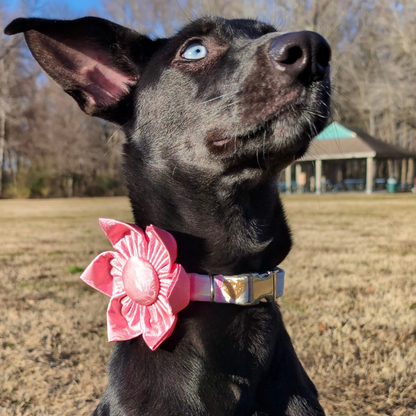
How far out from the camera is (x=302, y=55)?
1.52m

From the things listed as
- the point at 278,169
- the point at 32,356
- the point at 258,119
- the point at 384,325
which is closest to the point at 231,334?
the point at 278,169

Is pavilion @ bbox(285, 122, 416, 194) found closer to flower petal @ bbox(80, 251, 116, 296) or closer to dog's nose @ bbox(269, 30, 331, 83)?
flower petal @ bbox(80, 251, 116, 296)

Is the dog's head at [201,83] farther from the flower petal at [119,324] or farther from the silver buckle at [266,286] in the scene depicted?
the flower petal at [119,324]

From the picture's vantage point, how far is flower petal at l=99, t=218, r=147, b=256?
5.82 ft

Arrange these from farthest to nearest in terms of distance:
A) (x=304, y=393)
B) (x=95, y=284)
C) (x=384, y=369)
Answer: (x=384, y=369), (x=95, y=284), (x=304, y=393)

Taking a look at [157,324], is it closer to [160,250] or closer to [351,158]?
[160,250]

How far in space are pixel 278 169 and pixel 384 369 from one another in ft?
5.47

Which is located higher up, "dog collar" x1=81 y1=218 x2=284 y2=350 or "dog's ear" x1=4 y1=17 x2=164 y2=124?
"dog's ear" x1=4 y1=17 x2=164 y2=124

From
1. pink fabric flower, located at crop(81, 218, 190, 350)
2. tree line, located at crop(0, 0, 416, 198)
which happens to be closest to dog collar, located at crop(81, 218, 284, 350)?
pink fabric flower, located at crop(81, 218, 190, 350)

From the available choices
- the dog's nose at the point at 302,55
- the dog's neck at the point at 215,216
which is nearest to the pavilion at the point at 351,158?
the dog's neck at the point at 215,216

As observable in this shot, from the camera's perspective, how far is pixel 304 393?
1.82 m

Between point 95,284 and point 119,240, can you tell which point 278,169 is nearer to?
point 119,240

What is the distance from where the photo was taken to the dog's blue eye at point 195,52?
6.56ft

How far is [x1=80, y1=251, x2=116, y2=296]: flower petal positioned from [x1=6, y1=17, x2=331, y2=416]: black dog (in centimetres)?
23
